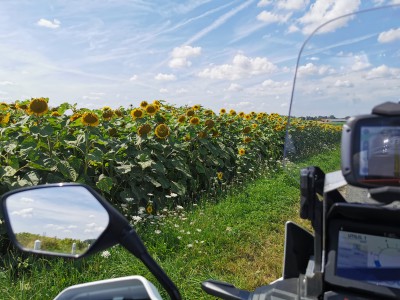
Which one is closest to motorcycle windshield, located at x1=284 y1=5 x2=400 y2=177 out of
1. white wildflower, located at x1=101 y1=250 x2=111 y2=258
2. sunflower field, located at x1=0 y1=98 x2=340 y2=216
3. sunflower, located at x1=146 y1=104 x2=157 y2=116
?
white wildflower, located at x1=101 y1=250 x2=111 y2=258

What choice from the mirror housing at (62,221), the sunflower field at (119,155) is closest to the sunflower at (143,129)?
the sunflower field at (119,155)

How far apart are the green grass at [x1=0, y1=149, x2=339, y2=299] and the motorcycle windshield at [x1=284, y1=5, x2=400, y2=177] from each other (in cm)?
19

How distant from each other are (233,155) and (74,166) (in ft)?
11.4

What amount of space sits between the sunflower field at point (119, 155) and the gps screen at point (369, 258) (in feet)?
10.1

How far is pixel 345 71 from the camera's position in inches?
52.1

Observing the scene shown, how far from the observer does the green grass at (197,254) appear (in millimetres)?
2988

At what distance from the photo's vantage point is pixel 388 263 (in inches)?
44.8

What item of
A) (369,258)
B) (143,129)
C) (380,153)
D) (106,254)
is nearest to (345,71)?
(380,153)

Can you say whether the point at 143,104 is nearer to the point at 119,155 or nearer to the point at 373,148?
the point at 119,155

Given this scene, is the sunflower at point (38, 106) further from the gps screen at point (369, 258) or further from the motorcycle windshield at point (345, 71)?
the gps screen at point (369, 258)

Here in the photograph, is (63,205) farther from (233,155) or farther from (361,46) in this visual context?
(233,155)

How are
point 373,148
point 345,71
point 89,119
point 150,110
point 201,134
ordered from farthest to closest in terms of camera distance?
1. point 201,134
2. point 150,110
3. point 89,119
4. point 345,71
5. point 373,148

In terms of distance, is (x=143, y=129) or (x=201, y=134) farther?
(x=201, y=134)

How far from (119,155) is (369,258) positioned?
12.2 feet
